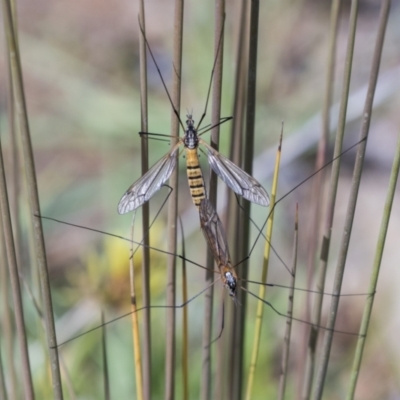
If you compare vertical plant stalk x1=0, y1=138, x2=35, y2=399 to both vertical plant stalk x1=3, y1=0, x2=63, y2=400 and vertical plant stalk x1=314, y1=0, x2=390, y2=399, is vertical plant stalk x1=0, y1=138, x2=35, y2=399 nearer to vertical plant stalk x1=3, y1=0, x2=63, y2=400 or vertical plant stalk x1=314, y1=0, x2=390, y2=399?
vertical plant stalk x1=3, y1=0, x2=63, y2=400

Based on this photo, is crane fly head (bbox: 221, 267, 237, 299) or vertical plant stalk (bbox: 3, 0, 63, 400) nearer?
vertical plant stalk (bbox: 3, 0, 63, 400)

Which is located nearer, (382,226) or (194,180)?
(382,226)

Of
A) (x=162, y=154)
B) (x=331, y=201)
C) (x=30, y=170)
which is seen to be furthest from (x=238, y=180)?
(x=162, y=154)

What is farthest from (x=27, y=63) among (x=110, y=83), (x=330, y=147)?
(x=330, y=147)

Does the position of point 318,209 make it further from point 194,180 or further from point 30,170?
point 30,170

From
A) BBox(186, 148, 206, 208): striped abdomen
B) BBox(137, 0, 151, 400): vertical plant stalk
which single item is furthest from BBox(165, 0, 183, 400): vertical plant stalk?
BBox(186, 148, 206, 208): striped abdomen

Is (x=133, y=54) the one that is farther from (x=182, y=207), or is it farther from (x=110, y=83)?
(x=182, y=207)
